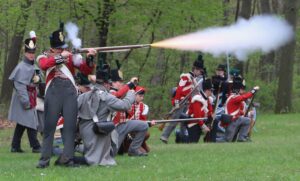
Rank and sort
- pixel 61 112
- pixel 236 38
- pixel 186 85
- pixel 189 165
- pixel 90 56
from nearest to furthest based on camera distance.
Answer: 1. pixel 189 165
2. pixel 61 112
3. pixel 90 56
4. pixel 236 38
5. pixel 186 85

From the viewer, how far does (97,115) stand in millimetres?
11812

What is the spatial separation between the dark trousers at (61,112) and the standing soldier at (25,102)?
316 centimetres

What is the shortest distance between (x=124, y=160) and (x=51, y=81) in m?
2.08

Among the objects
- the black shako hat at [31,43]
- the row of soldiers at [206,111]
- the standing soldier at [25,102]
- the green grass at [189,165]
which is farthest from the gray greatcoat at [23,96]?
the row of soldiers at [206,111]

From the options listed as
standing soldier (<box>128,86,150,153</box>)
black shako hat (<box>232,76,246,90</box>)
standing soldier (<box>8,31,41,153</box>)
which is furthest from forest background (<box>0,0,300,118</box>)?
standing soldier (<box>128,86,150,153</box>)

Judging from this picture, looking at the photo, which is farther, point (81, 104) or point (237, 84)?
point (237, 84)

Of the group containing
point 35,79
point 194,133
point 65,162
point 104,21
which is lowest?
point 194,133

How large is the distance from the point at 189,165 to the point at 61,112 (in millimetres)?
2271

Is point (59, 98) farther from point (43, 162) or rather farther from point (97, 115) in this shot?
point (43, 162)

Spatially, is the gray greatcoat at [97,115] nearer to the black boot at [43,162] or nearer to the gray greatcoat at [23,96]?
the black boot at [43,162]

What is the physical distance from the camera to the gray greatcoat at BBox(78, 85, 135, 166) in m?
11.6

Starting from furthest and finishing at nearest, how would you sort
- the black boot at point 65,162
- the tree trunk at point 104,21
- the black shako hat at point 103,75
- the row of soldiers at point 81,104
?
1. the tree trunk at point 104,21
2. the black shako hat at point 103,75
3. the black boot at point 65,162
4. the row of soldiers at point 81,104

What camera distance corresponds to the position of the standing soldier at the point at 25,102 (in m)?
14.4

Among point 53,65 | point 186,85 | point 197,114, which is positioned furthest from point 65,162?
point 186,85
